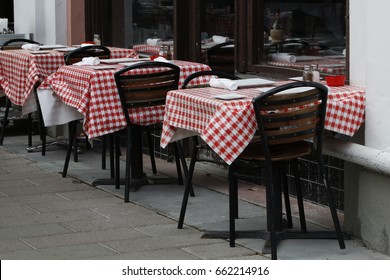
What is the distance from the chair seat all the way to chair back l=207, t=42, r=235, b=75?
259cm

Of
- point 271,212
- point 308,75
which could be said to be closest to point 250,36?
point 308,75

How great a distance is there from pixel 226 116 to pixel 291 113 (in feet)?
1.33

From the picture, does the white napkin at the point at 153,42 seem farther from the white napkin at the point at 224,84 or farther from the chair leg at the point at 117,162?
the white napkin at the point at 224,84

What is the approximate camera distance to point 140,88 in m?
7.82

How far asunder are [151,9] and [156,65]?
256 centimetres

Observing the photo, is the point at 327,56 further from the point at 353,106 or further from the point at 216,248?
the point at 216,248

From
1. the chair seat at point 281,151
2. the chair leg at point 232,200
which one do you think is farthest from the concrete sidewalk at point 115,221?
the chair seat at point 281,151

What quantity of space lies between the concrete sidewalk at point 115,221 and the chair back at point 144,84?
0.79 meters

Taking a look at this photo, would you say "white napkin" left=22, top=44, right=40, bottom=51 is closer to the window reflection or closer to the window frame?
the window frame

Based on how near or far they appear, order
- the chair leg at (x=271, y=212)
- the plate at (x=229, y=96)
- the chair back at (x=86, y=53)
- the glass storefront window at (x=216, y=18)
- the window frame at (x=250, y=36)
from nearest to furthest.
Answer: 1. the chair leg at (x=271, y=212)
2. the plate at (x=229, y=96)
3. the window frame at (x=250, y=36)
4. the glass storefront window at (x=216, y=18)
5. the chair back at (x=86, y=53)

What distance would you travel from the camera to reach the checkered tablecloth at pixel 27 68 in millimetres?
9922
